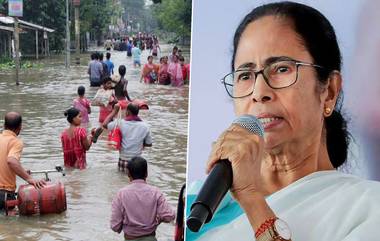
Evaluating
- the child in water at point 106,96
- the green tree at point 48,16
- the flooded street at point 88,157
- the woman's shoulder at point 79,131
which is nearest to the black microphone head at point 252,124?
the flooded street at point 88,157

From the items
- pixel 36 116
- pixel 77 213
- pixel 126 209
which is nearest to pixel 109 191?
pixel 77 213

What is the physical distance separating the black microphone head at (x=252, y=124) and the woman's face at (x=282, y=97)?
154 millimetres

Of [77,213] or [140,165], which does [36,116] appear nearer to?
[77,213]

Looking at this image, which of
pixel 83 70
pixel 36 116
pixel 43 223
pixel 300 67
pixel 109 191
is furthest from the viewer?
pixel 83 70

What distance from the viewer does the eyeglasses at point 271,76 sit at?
7.63 ft

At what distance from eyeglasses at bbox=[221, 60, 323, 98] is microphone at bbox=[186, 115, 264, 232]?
537 millimetres

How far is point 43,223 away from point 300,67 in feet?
13.7

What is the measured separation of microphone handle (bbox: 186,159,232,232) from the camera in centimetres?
166

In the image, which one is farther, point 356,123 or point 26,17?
point 26,17

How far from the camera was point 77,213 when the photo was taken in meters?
6.19

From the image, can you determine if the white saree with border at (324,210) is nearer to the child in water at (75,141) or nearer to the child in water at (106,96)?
the child in water at (75,141)

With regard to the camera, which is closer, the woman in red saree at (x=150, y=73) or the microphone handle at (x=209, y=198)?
the microphone handle at (x=209, y=198)

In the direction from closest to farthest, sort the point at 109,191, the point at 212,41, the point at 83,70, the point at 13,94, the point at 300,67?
the point at 300,67
the point at 212,41
the point at 109,191
the point at 13,94
the point at 83,70

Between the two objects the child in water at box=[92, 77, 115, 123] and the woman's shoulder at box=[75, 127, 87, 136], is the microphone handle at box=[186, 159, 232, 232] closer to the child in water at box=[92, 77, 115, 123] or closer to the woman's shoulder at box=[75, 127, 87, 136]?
the woman's shoulder at box=[75, 127, 87, 136]
